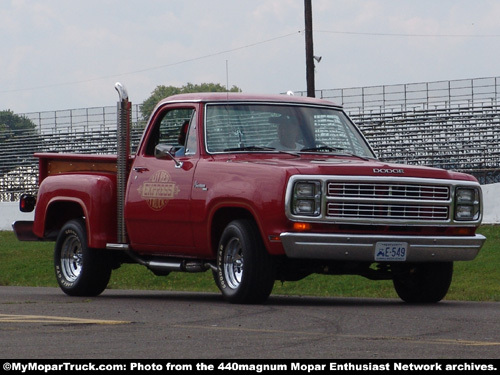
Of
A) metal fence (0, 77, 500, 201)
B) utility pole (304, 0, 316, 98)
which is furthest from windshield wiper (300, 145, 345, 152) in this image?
metal fence (0, 77, 500, 201)

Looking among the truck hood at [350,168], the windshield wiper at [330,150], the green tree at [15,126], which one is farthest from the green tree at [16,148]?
the truck hood at [350,168]

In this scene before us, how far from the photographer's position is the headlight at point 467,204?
1143 cm

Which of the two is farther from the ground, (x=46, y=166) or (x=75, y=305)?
(x=46, y=166)

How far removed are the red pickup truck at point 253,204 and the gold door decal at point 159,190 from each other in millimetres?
13

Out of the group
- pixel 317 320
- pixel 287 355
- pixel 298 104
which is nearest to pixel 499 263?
pixel 298 104

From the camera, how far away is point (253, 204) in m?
10.9

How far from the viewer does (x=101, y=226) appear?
12961 mm

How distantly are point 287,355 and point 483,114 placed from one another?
33574 millimetres

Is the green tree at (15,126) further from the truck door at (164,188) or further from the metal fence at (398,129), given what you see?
the truck door at (164,188)

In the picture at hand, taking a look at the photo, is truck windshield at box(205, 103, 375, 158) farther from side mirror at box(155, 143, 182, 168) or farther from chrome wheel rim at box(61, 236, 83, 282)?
chrome wheel rim at box(61, 236, 83, 282)

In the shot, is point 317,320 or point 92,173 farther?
point 92,173

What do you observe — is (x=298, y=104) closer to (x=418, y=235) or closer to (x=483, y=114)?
(x=418, y=235)

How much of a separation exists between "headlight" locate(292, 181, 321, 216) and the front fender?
9.92ft

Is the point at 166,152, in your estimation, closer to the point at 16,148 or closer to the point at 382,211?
the point at 382,211
